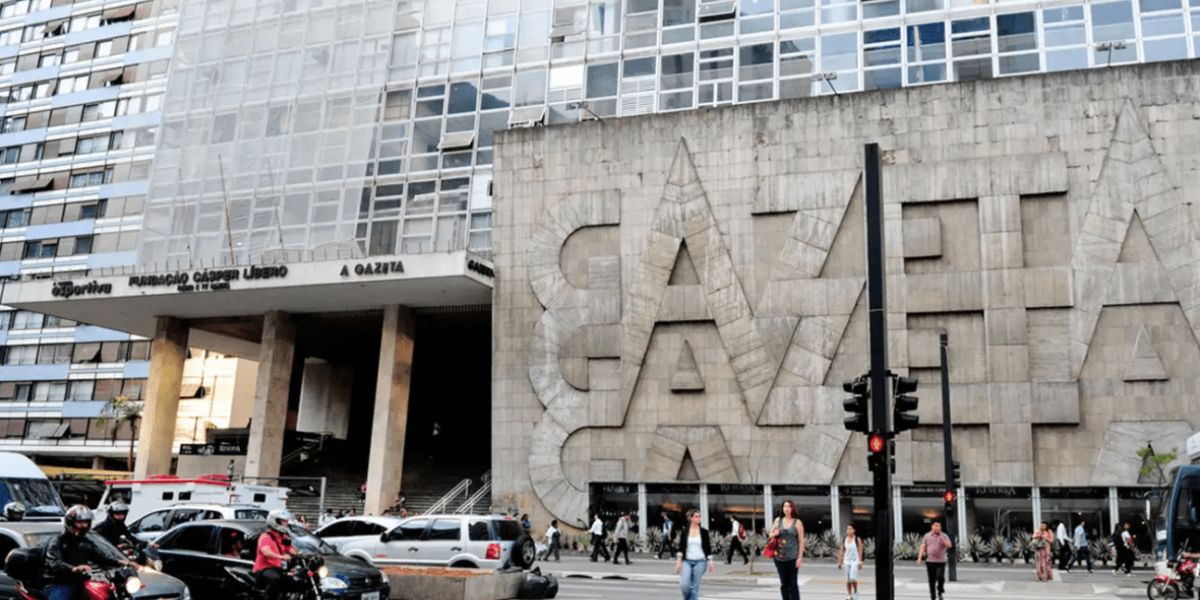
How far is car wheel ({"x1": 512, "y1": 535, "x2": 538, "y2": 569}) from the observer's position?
21141mm

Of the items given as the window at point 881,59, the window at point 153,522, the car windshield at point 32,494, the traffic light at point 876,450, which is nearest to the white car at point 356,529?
the window at point 153,522

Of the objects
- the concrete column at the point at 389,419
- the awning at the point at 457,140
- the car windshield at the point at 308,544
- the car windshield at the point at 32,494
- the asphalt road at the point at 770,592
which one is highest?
the awning at the point at 457,140

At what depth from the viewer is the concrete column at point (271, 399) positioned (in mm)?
43406

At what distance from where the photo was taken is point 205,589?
1608 cm

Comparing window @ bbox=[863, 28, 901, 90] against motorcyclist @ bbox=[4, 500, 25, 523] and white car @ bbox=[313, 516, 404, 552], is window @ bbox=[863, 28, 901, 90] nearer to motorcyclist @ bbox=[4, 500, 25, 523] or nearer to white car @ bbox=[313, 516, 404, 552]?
white car @ bbox=[313, 516, 404, 552]

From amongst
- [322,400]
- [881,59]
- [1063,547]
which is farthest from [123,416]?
[1063,547]

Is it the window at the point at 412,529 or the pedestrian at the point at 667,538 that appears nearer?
the window at the point at 412,529

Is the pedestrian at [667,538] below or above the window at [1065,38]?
below

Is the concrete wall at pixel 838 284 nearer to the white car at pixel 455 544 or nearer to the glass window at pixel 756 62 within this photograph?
the glass window at pixel 756 62

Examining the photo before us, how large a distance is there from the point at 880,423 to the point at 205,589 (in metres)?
10.4

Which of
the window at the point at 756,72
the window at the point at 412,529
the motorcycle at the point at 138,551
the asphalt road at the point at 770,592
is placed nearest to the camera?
the motorcycle at the point at 138,551

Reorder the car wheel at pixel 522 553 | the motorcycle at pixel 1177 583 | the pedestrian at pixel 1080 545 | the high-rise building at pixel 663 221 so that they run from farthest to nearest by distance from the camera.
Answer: the high-rise building at pixel 663 221 → the pedestrian at pixel 1080 545 → the car wheel at pixel 522 553 → the motorcycle at pixel 1177 583

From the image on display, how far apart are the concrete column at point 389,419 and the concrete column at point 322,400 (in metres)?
13.2

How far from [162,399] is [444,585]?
110ft
